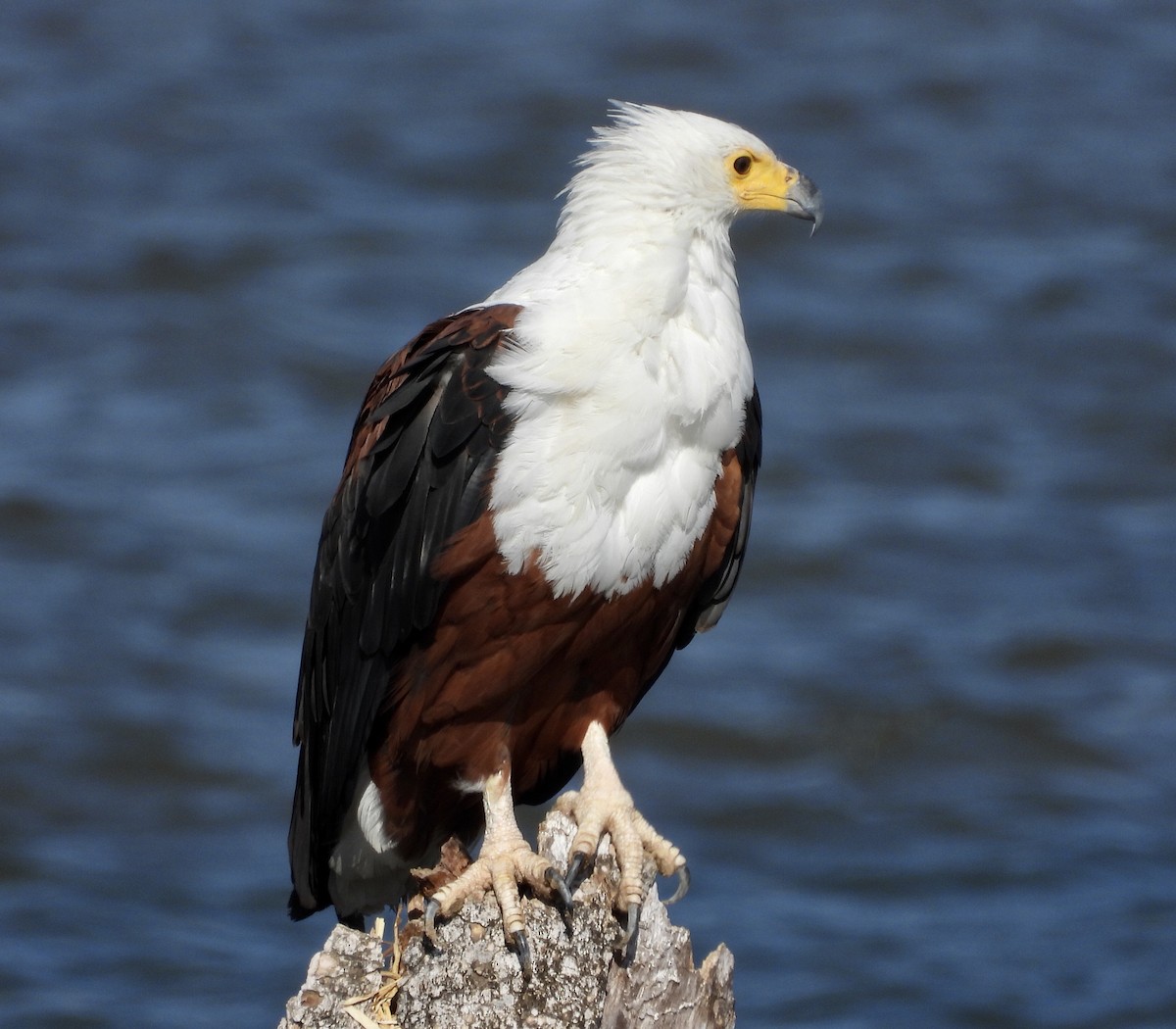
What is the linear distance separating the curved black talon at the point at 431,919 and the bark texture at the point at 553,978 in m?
0.01

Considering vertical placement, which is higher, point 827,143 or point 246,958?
point 827,143

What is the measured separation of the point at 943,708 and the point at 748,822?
1.87m

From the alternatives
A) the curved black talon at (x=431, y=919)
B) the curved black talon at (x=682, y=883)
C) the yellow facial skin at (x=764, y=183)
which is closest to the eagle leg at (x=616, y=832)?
the curved black talon at (x=682, y=883)

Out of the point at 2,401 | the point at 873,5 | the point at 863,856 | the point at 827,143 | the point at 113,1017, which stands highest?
the point at 873,5

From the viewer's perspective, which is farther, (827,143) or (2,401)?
(827,143)

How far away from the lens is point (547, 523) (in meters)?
4.94

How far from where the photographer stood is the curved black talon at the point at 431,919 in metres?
4.62

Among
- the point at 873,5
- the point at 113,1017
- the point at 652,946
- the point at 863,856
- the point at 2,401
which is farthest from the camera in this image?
the point at 873,5

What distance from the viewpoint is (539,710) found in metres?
5.27

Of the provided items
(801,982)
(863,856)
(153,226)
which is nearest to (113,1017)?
(801,982)

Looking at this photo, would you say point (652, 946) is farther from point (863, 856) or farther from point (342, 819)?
point (863, 856)

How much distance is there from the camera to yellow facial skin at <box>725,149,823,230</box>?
208 inches

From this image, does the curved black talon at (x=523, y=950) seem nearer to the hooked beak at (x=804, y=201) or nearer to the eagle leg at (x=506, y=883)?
the eagle leg at (x=506, y=883)

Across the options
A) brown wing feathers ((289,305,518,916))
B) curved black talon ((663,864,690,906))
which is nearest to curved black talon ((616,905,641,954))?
curved black talon ((663,864,690,906))
